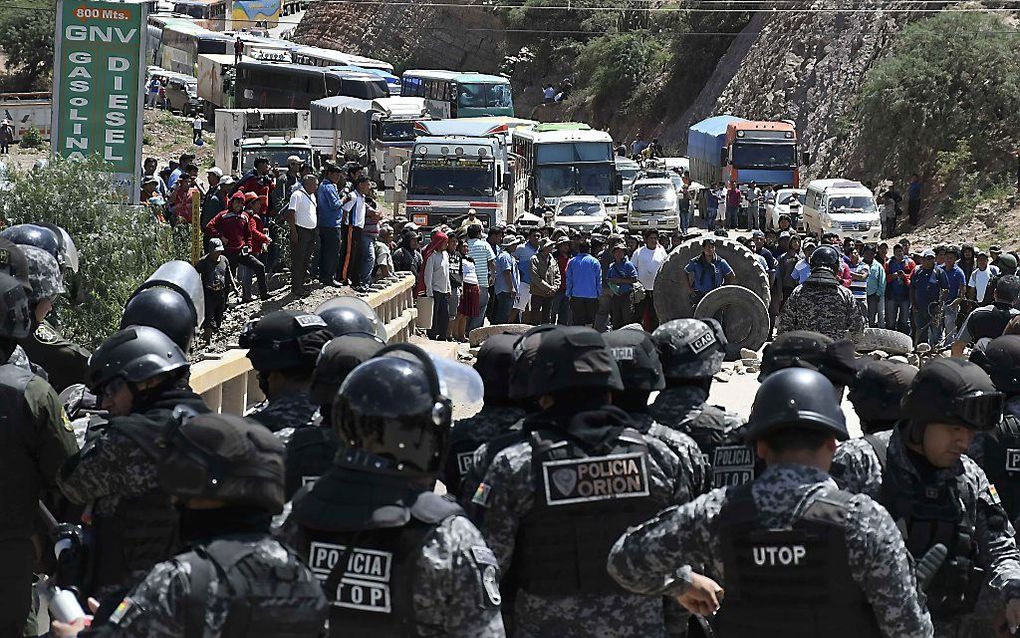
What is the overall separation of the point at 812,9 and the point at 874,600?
5947 cm

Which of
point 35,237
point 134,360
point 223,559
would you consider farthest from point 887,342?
point 223,559

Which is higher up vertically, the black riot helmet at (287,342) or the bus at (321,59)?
the bus at (321,59)

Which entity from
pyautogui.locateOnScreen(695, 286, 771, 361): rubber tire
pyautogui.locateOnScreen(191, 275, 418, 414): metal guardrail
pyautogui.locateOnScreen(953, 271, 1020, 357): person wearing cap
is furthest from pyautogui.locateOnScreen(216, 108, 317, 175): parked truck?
pyautogui.locateOnScreen(953, 271, 1020, 357): person wearing cap

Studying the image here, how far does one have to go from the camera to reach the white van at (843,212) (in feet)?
117

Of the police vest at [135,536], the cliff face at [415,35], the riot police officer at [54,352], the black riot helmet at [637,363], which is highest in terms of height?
the cliff face at [415,35]

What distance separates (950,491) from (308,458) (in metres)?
2.01

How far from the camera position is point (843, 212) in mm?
36438

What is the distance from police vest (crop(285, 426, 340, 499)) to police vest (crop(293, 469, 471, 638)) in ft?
3.05

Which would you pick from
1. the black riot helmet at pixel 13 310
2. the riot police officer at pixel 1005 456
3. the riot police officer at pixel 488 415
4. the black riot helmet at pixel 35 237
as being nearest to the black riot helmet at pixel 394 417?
the riot police officer at pixel 488 415

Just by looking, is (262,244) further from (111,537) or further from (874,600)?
(874,600)

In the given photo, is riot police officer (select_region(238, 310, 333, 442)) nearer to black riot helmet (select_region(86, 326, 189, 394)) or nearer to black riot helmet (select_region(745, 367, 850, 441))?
black riot helmet (select_region(86, 326, 189, 394))

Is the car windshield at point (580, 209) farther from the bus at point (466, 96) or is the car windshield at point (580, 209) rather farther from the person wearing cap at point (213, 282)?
the person wearing cap at point (213, 282)

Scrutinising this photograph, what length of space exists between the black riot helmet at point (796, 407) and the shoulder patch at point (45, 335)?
147 inches

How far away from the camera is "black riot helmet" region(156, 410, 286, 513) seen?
3.48m
